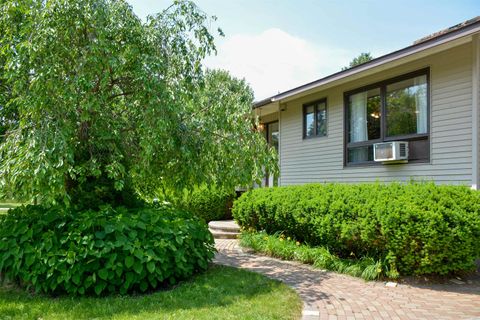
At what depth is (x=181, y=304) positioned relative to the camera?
165 inches

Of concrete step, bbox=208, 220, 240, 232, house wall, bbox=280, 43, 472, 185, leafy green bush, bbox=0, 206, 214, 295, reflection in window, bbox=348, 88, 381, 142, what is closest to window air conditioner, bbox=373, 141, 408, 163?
house wall, bbox=280, 43, 472, 185

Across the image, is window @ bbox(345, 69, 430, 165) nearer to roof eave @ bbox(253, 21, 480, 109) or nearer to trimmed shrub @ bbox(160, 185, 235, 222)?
roof eave @ bbox(253, 21, 480, 109)

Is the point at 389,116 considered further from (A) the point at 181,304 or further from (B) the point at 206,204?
(B) the point at 206,204

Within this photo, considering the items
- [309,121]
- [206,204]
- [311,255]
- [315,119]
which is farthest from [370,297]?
[206,204]

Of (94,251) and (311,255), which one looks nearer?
(94,251)

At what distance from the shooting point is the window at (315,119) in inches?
384

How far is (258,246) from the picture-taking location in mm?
7348

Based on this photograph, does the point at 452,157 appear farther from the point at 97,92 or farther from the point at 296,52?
the point at 296,52

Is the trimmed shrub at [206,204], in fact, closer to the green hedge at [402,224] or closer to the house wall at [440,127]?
the house wall at [440,127]

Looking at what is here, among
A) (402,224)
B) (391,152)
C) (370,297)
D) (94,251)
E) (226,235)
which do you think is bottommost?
(226,235)

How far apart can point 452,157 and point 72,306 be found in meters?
6.04

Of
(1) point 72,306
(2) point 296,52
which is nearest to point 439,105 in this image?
(1) point 72,306

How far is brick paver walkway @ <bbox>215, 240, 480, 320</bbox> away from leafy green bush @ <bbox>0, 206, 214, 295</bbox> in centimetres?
157

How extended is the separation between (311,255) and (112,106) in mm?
3900
